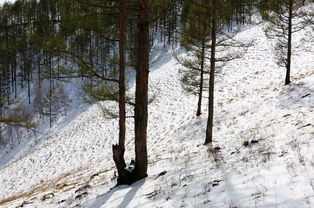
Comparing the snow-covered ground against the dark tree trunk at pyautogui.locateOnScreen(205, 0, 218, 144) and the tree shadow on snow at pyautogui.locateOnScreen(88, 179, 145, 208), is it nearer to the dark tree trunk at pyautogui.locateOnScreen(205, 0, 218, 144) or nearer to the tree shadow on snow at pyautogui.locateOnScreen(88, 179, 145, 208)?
the tree shadow on snow at pyautogui.locateOnScreen(88, 179, 145, 208)

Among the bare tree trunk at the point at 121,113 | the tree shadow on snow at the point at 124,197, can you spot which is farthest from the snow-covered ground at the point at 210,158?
the bare tree trunk at the point at 121,113

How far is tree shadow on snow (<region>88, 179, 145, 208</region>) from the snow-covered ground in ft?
0.11

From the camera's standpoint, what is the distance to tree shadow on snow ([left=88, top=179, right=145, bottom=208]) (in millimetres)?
6100

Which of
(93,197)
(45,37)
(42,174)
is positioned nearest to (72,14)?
(45,37)

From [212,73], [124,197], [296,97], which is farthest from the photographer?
[296,97]

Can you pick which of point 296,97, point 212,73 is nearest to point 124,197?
point 212,73

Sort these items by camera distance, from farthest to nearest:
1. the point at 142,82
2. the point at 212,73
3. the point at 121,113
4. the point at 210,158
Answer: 1. the point at 212,73
2. the point at 210,158
3. the point at 121,113
4. the point at 142,82

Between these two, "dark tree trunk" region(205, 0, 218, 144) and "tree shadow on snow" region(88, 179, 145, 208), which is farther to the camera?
"dark tree trunk" region(205, 0, 218, 144)

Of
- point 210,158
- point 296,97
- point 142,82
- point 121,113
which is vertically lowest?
point 210,158

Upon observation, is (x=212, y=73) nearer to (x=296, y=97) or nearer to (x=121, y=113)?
(x=121, y=113)

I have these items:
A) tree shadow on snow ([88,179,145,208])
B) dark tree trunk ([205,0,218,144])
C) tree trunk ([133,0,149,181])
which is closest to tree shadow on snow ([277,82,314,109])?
dark tree trunk ([205,0,218,144])

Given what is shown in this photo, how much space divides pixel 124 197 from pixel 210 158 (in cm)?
286

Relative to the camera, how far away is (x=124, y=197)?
6.39m

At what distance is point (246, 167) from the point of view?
580 centimetres
